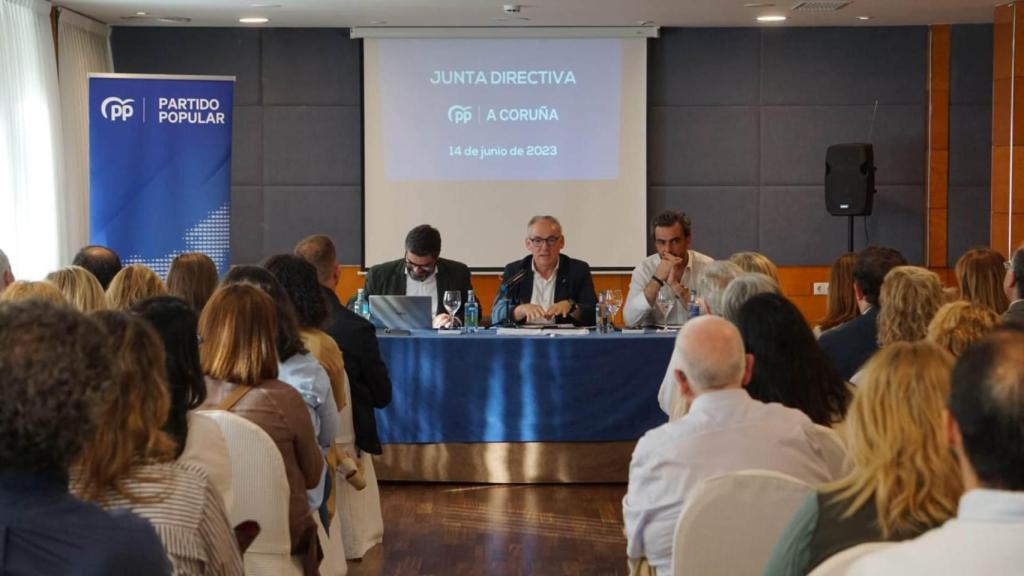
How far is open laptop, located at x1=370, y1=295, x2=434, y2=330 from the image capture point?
271 inches

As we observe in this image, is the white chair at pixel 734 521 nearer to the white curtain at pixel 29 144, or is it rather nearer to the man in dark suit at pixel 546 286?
→ the man in dark suit at pixel 546 286

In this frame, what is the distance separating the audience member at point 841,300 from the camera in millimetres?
5230

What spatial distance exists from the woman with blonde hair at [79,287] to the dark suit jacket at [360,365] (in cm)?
86

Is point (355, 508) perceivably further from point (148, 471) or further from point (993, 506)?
point (993, 506)

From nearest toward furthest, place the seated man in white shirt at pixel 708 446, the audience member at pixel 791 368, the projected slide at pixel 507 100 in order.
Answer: the seated man in white shirt at pixel 708 446, the audience member at pixel 791 368, the projected slide at pixel 507 100

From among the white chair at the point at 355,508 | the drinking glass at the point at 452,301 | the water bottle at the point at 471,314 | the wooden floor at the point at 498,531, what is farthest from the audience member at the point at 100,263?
the water bottle at the point at 471,314

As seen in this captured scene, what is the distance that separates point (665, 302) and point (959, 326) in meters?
3.34

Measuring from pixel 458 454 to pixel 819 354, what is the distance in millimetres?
3491

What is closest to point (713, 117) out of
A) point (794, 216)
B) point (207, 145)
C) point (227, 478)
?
point (794, 216)

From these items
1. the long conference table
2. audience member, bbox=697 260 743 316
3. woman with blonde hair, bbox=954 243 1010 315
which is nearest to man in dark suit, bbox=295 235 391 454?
audience member, bbox=697 260 743 316

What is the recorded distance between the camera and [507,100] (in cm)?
1031

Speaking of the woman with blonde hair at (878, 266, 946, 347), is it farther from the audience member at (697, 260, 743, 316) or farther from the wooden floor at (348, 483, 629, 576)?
the wooden floor at (348, 483, 629, 576)

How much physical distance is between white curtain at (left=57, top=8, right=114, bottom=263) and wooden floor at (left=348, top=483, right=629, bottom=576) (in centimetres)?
392

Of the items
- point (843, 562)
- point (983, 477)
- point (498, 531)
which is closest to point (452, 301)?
point (498, 531)
